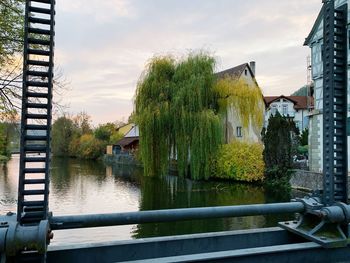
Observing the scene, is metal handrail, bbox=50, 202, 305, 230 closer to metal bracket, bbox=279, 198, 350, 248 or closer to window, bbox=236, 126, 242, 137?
metal bracket, bbox=279, 198, 350, 248

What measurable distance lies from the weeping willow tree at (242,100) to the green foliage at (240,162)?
2.17 metres

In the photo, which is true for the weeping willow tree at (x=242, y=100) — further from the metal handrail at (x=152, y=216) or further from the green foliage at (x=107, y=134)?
the green foliage at (x=107, y=134)

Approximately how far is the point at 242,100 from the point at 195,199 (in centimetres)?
1001

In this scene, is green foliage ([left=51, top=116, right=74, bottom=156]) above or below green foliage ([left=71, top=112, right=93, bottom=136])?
below

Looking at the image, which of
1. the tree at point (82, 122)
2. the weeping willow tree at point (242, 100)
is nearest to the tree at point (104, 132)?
the tree at point (82, 122)

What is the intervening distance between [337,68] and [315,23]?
18.6 metres

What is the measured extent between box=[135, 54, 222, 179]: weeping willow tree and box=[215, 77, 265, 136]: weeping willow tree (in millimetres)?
884

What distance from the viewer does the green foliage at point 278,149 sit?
2025 cm

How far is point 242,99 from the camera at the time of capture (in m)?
24.0

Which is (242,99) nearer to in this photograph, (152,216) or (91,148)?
(152,216)

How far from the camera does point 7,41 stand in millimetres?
8266

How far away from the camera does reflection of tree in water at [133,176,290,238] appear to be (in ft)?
34.8

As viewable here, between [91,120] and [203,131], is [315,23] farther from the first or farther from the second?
[91,120]

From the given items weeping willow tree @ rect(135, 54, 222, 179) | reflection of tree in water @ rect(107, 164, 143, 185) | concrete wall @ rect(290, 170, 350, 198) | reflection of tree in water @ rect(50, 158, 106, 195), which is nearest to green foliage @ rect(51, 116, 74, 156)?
reflection of tree in water @ rect(50, 158, 106, 195)
